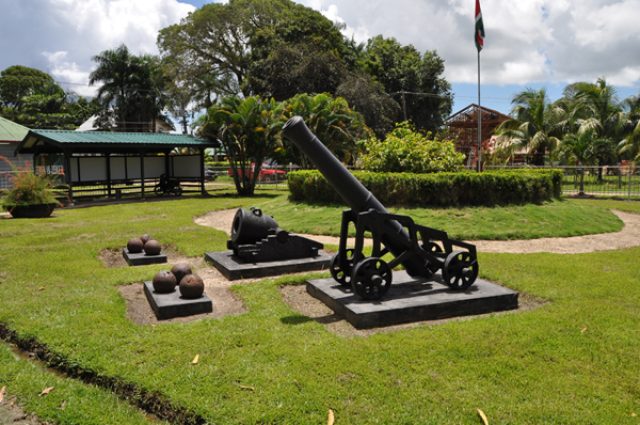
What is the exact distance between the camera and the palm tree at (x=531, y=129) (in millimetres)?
28933

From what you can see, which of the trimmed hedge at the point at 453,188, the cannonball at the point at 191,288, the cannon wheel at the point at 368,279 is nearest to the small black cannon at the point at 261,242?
the cannonball at the point at 191,288

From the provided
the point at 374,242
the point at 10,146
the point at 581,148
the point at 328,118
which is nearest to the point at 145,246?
the point at 374,242

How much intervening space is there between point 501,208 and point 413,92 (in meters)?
31.7

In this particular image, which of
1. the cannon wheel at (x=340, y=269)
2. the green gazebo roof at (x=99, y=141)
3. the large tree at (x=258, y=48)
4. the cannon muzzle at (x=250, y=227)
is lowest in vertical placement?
the cannon wheel at (x=340, y=269)

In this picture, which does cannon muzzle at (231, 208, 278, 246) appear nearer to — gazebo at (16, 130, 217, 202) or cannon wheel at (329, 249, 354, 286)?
cannon wheel at (329, 249, 354, 286)

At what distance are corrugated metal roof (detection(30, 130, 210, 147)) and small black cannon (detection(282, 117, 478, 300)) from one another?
49.5ft

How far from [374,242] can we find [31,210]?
12.4 meters

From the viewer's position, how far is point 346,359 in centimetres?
426

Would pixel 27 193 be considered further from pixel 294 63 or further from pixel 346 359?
pixel 294 63

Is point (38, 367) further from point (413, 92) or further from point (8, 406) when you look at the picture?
point (413, 92)

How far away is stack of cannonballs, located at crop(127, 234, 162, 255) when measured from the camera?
8383 mm

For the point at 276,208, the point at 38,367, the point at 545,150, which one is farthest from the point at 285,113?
the point at 38,367

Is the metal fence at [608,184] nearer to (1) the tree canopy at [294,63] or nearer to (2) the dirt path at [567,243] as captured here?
(2) the dirt path at [567,243]

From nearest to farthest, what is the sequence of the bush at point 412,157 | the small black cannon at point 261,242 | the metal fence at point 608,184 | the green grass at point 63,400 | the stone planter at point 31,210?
1. the green grass at point 63,400
2. the small black cannon at point 261,242
3. the bush at point 412,157
4. the stone planter at point 31,210
5. the metal fence at point 608,184
